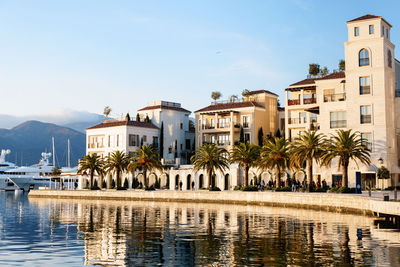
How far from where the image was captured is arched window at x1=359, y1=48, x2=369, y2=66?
59.9 m

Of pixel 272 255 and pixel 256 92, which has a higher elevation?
pixel 256 92

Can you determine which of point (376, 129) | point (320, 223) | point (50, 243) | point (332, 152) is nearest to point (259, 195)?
point (332, 152)

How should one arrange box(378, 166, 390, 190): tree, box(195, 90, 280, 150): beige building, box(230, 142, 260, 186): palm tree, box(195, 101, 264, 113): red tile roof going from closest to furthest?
box(378, 166, 390, 190): tree → box(230, 142, 260, 186): palm tree → box(195, 90, 280, 150): beige building → box(195, 101, 264, 113): red tile roof

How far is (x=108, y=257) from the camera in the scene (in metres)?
21.3

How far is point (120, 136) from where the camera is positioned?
90062 millimetres

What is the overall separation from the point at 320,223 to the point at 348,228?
11.1 feet

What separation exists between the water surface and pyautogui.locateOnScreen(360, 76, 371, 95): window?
80.7 ft

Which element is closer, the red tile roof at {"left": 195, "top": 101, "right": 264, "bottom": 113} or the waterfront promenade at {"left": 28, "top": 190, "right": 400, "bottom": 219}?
the waterfront promenade at {"left": 28, "top": 190, "right": 400, "bottom": 219}

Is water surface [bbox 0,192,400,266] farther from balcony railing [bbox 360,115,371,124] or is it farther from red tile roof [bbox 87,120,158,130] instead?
red tile roof [bbox 87,120,158,130]

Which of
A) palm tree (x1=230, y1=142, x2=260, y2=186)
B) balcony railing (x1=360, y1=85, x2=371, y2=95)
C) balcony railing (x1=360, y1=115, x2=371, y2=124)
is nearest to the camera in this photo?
balcony railing (x1=360, y1=115, x2=371, y2=124)

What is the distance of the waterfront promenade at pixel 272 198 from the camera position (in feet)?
125

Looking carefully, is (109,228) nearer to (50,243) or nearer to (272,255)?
(50,243)

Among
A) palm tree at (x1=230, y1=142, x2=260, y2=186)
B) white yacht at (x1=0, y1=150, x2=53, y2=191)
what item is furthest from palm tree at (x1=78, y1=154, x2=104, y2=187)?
white yacht at (x1=0, y1=150, x2=53, y2=191)

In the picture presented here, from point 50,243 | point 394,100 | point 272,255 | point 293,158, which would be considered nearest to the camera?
point 272,255
